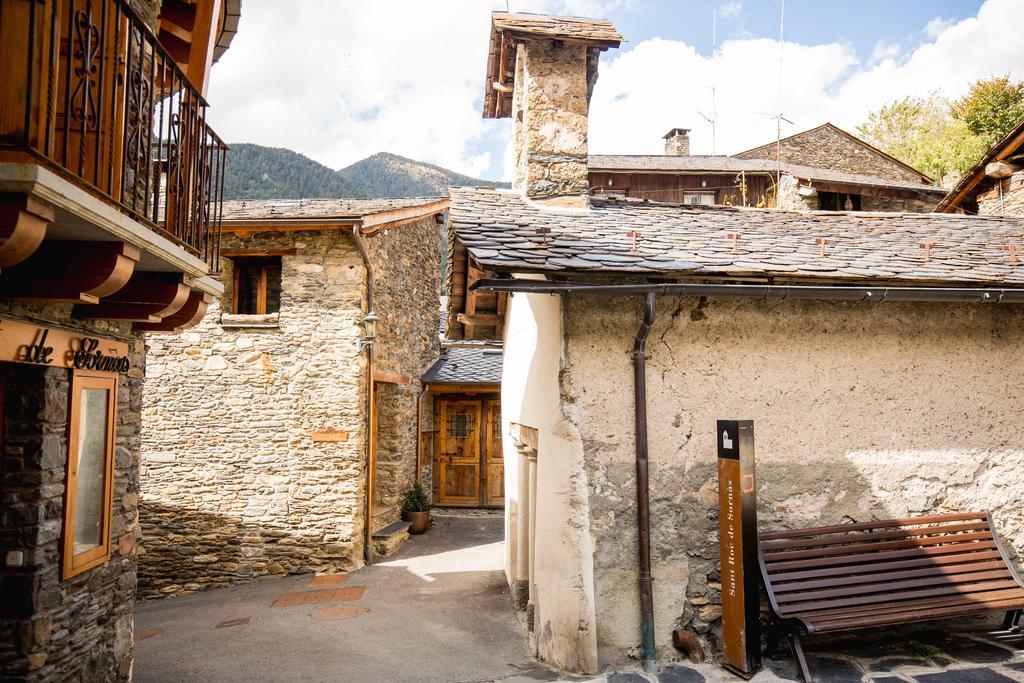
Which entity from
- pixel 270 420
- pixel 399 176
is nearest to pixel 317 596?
pixel 270 420

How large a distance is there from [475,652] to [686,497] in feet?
7.88

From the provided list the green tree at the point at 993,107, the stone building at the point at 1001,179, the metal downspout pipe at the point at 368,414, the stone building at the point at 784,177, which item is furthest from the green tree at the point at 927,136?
the metal downspout pipe at the point at 368,414

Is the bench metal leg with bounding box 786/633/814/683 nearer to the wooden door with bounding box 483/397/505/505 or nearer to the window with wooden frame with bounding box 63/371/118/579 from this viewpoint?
the window with wooden frame with bounding box 63/371/118/579

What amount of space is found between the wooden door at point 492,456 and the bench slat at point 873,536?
899cm

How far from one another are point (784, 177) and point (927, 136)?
511 inches

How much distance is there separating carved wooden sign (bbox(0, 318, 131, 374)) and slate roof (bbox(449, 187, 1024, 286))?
2.54 m

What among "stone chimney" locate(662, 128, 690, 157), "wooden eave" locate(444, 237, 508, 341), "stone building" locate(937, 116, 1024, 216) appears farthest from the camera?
"stone chimney" locate(662, 128, 690, 157)

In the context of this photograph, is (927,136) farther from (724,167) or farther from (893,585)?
(893,585)

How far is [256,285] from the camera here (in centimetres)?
998

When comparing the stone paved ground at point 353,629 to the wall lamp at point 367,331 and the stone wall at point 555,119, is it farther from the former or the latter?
the stone wall at point 555,119

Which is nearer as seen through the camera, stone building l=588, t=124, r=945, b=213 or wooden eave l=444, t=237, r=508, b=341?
wooden eave l=444, t=237, r=508, b=341

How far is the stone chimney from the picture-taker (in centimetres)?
2506

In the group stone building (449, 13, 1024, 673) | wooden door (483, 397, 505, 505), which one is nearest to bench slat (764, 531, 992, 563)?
stone building (449, 13, 1024, 673)

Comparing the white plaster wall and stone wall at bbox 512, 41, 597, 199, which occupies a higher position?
stone wall at bbox 512, 41, 597, 199
